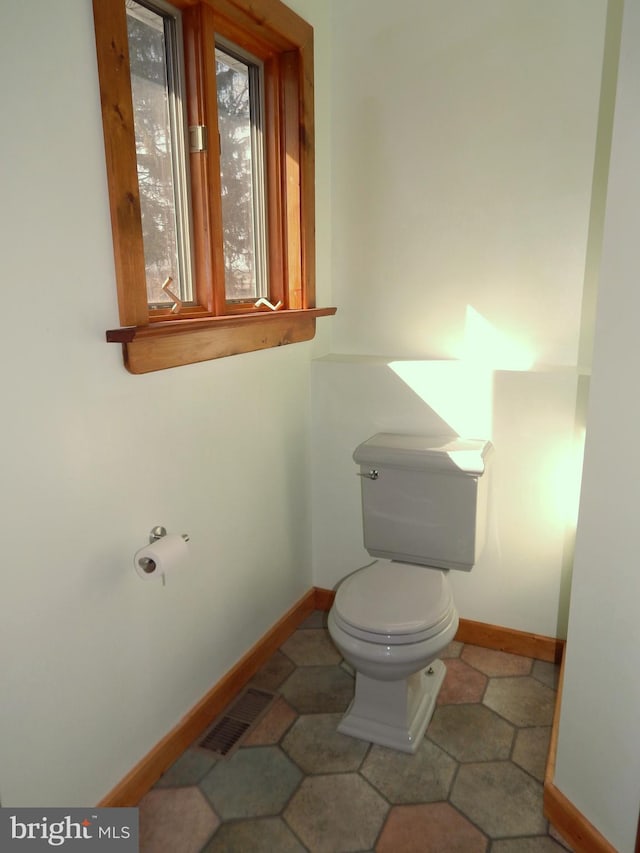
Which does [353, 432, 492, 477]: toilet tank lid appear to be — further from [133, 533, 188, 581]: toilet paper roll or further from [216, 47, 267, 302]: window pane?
[133, 533, 188, 581]: toilet paper roll

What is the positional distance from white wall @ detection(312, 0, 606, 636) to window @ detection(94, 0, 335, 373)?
242 mm

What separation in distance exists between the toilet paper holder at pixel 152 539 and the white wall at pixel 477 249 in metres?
0.98

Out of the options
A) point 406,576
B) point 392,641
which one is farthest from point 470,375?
point 392,641

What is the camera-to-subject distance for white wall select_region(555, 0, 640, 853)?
1.24 meters

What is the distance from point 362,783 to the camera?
1762 mm

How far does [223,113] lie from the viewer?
202cm

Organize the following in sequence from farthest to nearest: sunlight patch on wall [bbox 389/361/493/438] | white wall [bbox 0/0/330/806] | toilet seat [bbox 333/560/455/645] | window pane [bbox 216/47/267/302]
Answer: sunlight patch on wall [bbox 389/361/493/438], window pane [bbox 216/47/267/302], toilet seat [bbox 333/560/455/645], white wall [bbox 0/0/330/806]

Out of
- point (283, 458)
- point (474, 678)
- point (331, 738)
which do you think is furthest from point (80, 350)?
point (474, 678)

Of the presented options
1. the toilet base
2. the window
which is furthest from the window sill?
the toilet base

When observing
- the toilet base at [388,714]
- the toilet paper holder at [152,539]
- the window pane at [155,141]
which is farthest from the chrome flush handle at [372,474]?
the window pane at [155,141]

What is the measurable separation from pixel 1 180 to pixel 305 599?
1962mm

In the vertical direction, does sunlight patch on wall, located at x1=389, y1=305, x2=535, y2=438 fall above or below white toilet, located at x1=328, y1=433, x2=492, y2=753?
above

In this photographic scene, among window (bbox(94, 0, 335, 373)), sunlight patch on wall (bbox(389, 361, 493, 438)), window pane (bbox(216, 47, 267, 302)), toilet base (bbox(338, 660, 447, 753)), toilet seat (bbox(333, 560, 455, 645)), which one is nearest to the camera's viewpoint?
window (bbox(94, 0, 335, 373))

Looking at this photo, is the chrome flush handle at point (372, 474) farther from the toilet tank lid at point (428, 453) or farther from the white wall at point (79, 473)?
the white wall at point (79, 473)
